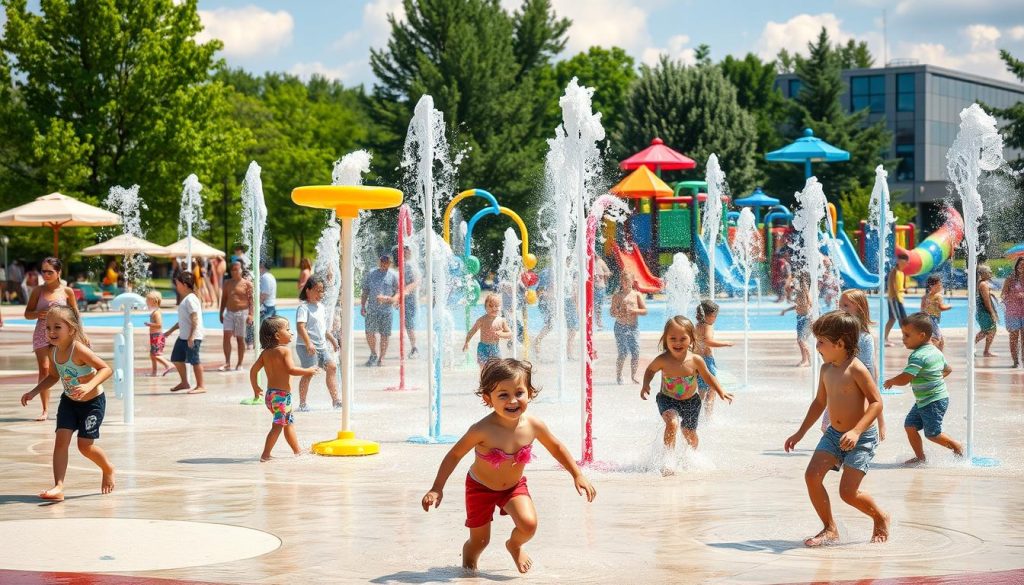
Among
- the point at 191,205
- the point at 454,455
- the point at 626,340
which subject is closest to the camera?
the point at 454,455

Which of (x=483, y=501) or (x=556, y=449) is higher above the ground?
(x=556, y=449)

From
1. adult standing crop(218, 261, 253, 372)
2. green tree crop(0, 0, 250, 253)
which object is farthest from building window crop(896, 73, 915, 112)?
adult standing crop(218, 261, 253, 372)

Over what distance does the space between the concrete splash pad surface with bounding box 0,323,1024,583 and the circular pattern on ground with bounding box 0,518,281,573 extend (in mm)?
26

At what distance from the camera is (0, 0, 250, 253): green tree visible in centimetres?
4303

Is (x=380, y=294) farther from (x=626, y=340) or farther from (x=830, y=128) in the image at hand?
(x=830, y=128)

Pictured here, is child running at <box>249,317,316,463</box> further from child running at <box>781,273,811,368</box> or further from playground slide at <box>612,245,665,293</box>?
playground slide at <box>612,245,665,293</box>

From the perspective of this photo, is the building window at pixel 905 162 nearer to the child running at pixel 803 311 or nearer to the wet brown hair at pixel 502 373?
the child running at pixel 803 311

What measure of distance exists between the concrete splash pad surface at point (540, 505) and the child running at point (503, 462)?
0.67 feet

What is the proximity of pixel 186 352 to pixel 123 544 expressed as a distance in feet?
27.4

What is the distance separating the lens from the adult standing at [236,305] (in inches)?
Result: 675

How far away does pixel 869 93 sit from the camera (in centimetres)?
7725

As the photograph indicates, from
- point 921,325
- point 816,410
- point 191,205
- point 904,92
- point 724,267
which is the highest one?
point 904,92

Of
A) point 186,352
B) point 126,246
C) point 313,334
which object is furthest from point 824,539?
point 126,246

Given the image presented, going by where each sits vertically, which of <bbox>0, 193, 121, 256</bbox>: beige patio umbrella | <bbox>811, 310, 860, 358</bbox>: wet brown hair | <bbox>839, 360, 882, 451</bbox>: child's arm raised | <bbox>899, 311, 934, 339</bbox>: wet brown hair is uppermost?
<bbox>0, 193, 121, 256</bbox>: beige patio umbrella
